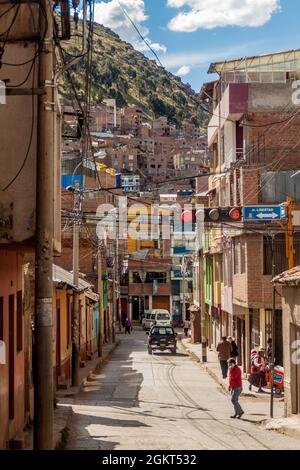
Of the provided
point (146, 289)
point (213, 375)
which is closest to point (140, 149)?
point (146, 289)

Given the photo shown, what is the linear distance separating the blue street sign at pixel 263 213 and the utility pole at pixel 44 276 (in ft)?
53.1

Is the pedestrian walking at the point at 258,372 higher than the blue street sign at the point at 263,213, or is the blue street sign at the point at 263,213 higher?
the blue street sign at the point at 263,213

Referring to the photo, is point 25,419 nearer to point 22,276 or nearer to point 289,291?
point 22,276

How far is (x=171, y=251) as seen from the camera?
78188 mm

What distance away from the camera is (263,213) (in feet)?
77.7

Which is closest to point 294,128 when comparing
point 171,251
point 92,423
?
point 92,423

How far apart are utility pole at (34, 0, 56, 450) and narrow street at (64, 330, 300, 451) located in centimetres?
555

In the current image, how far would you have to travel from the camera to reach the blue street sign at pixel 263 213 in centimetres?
2336

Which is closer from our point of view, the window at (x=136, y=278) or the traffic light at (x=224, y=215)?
the traffic light at (x=224, y=215)

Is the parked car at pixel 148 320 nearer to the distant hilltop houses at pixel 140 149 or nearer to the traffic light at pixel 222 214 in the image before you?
the traffic light at pixel 222 214

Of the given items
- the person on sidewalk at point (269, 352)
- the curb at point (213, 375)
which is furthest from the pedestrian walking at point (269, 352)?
→ the curb at point (213, 375)

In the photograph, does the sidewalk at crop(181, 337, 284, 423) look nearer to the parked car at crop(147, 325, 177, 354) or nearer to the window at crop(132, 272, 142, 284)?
the parked car at crop(147, 325, 177, 354)

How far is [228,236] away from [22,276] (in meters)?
18.6

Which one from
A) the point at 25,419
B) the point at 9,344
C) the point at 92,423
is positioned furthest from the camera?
the point at 92,423
